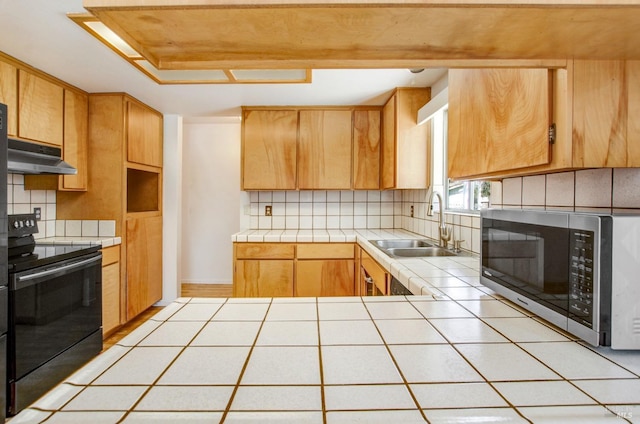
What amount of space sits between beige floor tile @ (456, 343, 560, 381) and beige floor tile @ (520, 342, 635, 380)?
0.09 ft

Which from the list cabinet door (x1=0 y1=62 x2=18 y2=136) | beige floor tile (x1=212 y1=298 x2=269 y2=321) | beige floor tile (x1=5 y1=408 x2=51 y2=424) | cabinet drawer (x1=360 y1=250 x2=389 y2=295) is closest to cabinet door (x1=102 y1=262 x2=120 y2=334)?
cabinet door (x1=0 y1=62 x2=18 y2=136)

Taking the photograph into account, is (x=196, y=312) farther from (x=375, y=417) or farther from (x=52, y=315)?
(x=52, y=315)

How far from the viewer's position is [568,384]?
589mm

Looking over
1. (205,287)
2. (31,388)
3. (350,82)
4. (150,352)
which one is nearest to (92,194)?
(31,388)

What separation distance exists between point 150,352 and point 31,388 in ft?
5.47

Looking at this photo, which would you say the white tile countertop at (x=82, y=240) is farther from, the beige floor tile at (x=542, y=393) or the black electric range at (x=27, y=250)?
the beige floor tile at (x=542, y=393)

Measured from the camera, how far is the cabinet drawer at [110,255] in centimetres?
264

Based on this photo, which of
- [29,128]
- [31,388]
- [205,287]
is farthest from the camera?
[205,287]

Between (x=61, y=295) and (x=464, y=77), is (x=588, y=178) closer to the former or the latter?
(x=464, y=77)

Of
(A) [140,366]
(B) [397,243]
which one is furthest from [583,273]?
A: (B) [397,243]

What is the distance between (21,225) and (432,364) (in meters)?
2.40

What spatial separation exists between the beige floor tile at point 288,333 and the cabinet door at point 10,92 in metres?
2.31

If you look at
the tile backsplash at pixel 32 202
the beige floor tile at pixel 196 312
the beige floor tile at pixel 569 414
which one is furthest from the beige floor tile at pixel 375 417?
the tile backsplash at pixel 32 202

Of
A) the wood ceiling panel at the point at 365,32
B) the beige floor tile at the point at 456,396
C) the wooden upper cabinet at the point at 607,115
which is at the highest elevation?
the wood ceiling panel at the point at 365,32
